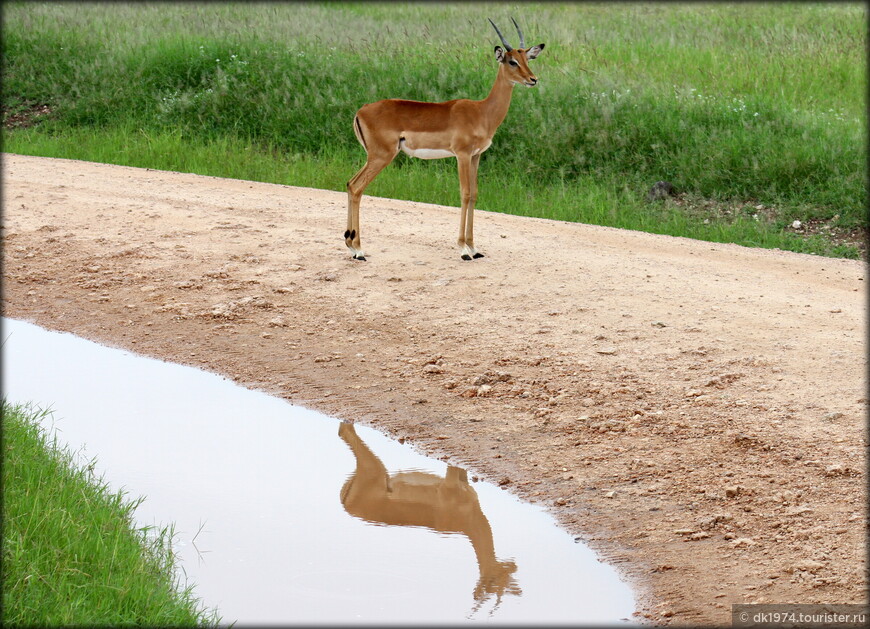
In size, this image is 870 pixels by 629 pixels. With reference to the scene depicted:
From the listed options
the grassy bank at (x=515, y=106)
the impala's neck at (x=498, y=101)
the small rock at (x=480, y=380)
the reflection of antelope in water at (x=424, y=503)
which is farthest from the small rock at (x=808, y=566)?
Answer: the grassy bank at (x=515, y=106)

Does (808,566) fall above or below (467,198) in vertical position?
below

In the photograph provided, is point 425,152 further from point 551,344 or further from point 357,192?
point 551,344

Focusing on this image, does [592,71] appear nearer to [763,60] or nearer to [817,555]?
[763,60]

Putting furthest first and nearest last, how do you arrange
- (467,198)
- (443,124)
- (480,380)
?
(467,198) < (443,124) < (480,380)

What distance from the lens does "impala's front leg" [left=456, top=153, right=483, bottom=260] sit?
9.00 metres

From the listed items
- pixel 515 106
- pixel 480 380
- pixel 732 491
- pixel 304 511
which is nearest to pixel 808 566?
pixel 732 491

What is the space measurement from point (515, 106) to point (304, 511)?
10.2 metres

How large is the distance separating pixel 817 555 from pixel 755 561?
0.88 feet

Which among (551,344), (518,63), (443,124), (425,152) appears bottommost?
(551,344)

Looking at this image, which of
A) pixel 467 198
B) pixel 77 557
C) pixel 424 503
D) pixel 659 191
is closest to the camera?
pixel 77 557

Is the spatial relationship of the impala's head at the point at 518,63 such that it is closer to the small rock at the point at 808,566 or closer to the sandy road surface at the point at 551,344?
the sandy road surface at the point at 551,344

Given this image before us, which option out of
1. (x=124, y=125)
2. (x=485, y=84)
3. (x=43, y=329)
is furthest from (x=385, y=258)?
(x=124, y=125)

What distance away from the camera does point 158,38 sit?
720 inches

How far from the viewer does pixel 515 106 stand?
14.9 meters
